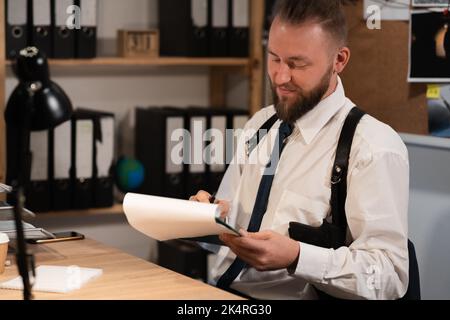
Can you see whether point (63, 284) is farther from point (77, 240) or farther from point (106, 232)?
point (106, 232)

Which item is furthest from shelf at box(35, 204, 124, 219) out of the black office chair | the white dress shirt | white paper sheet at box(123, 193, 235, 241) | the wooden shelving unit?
the black office chair

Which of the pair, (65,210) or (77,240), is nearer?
(77,240)

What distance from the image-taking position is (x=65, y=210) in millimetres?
2746

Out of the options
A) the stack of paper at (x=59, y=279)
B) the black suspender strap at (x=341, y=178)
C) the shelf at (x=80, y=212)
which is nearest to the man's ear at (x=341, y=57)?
the black suspender strap at (x=341, y=178)

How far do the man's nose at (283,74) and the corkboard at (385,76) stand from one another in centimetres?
64

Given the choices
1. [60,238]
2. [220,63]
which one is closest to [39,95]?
[60,238]

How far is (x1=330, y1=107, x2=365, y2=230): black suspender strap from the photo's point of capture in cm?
172

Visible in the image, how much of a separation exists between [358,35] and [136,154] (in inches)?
37.4

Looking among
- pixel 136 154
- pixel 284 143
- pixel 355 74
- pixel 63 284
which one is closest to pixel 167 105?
pixel 136 154

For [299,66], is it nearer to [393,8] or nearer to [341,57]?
[341,57]

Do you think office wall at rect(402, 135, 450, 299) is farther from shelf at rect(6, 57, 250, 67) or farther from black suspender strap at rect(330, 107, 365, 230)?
shelf at rect(6, 57, 250, 67)

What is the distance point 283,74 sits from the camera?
182 cm

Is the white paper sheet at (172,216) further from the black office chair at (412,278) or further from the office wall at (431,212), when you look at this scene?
the office wall at (431,212)
